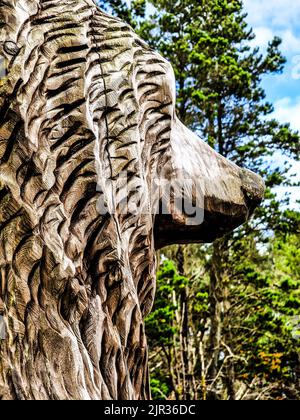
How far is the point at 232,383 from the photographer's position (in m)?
12.8

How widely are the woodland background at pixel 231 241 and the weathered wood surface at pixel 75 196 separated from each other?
408 inches

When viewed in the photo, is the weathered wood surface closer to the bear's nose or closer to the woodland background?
the bear's nose

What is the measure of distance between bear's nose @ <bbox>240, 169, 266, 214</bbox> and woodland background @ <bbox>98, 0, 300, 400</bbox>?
9878 mm

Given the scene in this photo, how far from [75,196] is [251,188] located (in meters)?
0.94

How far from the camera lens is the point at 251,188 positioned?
89.3 inches

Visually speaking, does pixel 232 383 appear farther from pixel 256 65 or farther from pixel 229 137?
pixel 256 65

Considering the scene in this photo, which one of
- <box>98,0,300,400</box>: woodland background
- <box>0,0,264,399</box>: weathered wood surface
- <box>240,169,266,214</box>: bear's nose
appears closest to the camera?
<box>0,0,264,399</box>: weathered wood surface

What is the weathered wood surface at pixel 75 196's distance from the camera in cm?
144

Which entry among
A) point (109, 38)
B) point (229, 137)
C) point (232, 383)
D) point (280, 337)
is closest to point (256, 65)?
point (229, 137)

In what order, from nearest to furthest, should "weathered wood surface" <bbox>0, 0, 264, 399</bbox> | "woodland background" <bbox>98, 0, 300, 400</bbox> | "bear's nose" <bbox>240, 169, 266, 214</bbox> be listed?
"weathered wood surface" <bbox>0, 0, 264, 399</bbox>, "bear's nose" <bbox>240, 169, 266, 214</bbox>, "woodland background" <bbox>98, 0, 300, 400</bbox>

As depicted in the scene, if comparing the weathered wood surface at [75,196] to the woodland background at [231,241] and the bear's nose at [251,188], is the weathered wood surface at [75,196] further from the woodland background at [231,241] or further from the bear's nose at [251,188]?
the woodland background at [231,241]

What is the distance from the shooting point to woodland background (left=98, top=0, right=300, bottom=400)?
505 inches

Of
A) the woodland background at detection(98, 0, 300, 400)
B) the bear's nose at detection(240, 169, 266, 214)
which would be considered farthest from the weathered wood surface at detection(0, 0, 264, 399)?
the woodland background at detection(98, 0, 300, 400)

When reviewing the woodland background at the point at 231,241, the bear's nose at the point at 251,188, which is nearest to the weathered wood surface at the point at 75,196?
the bear's nose at the point at 251,188
